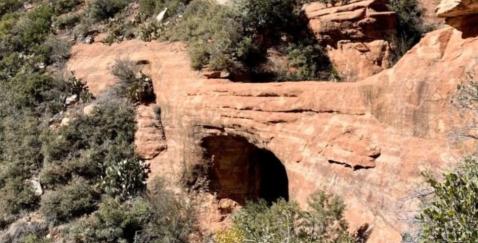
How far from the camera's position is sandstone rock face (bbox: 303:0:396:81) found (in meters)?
13.0

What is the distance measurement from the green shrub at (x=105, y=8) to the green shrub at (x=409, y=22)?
12.0 m

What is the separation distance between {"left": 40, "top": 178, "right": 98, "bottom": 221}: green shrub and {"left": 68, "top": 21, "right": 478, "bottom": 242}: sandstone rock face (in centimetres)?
230

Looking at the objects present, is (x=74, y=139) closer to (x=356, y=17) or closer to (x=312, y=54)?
(x=312, y=54)

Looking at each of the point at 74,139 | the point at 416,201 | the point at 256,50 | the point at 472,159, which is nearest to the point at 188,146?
the point at 256,50

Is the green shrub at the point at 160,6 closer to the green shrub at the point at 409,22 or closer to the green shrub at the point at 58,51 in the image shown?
the green shrub at the point at 58,51

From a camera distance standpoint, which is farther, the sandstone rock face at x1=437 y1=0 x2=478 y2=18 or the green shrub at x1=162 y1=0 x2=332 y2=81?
the green shrub at x1=162 y1=0 x2=332 y2=81

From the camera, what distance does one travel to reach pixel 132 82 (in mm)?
15500

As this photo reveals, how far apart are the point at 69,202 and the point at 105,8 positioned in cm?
1055

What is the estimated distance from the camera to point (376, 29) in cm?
1309

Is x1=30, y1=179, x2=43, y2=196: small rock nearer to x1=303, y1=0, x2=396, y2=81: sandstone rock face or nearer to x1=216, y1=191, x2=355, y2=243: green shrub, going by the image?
x1=216, y1=191, x2=355, y2=243: green shrub

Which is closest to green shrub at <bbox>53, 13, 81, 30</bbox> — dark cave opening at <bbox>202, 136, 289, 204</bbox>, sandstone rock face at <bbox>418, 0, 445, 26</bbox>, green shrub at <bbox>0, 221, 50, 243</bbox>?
green shrub at <bbox>0, 221, 50, 243</bbox>

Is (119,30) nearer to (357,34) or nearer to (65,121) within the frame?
(65,121)

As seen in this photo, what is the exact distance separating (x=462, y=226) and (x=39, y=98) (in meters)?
15.8

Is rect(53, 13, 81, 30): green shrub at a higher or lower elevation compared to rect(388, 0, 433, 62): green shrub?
lower
